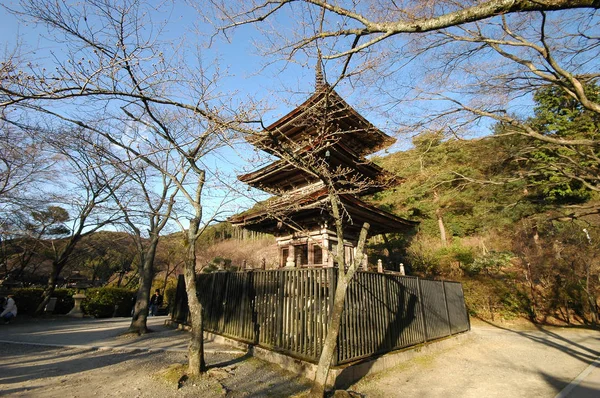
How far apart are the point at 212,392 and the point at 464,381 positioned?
16.0 feet

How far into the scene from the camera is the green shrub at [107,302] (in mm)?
16719

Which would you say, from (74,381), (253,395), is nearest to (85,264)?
(74,381)

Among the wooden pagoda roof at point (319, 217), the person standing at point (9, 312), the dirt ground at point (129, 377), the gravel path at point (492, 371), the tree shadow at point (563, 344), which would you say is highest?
the wooden pagoda roof at point (319, 217)

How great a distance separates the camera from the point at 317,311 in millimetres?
5785

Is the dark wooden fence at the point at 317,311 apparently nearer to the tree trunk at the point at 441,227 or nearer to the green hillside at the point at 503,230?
the green hillside at the point at 503,230

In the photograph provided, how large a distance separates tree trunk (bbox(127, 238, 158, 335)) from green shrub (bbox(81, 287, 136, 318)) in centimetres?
900

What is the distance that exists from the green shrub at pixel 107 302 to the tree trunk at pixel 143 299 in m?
9.00

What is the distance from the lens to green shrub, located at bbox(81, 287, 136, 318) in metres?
16.7

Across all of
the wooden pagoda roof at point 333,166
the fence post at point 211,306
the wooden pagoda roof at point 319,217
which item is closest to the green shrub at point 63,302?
the fence post at point 211,306

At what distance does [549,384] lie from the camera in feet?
18.1

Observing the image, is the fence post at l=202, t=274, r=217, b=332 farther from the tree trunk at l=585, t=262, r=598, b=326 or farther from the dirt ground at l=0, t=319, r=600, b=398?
the tree trunk at l=585, t=262, r=598, b=326

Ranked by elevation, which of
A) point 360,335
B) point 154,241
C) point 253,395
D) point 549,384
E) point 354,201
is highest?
point 354,201

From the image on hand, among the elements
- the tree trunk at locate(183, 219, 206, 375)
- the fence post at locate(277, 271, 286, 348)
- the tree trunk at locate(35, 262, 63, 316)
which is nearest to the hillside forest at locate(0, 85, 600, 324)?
the tree trunk at locate(35, 262, 63, 316)

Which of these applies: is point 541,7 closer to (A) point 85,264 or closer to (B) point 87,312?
(B) point 87,312
